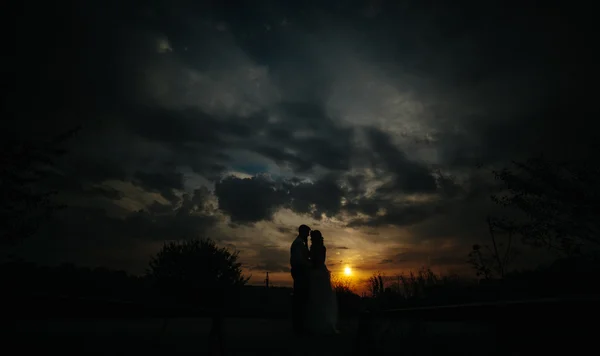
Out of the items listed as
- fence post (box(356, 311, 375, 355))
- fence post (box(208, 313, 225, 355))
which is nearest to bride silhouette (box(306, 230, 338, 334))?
fence post (box(356, 311, 375, 355))

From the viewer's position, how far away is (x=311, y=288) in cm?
956

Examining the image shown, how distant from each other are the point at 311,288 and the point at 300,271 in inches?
24.5

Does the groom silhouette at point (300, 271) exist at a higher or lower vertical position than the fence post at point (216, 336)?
higher

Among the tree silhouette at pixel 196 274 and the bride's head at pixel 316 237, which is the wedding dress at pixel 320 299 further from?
the tree silhouette at pixel 196 274

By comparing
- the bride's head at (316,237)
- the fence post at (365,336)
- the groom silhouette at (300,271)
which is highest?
the bride's head at (316,237)

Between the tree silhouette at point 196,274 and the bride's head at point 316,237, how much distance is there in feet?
20.3

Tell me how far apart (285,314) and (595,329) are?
21.3 meters

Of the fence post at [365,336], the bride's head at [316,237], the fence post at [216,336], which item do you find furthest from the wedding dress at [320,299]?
the fence post at [216,336]

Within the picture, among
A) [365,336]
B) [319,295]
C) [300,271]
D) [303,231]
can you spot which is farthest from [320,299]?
[365,336]

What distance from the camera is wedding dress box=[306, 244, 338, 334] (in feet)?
30.9

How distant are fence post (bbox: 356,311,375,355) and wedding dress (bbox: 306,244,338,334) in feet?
17.7

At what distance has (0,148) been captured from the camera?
14.1 meters

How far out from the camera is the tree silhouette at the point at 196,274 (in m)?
13.0

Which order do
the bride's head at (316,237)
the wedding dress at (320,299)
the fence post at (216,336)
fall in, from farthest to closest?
the bride's head at (316,237), the wedding dress at (320,299), the fence post at (216,336)
